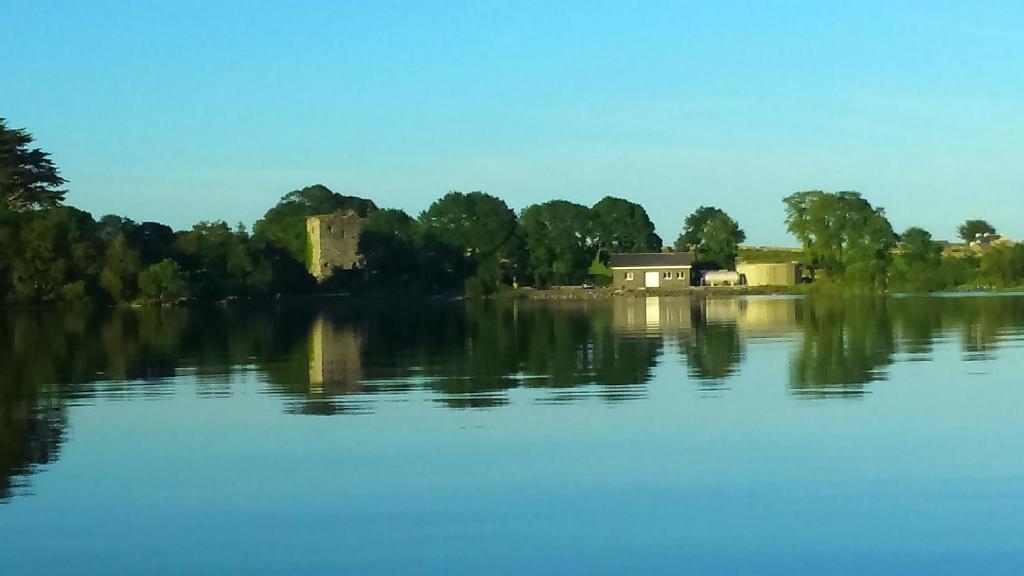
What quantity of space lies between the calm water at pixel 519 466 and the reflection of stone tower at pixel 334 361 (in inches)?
7.9

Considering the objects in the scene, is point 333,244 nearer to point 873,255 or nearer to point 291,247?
point 291,247

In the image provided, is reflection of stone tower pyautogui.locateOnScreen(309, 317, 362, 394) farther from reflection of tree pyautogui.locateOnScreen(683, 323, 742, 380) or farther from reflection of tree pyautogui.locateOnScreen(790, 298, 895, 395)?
reflection of tree pyautogui.locateOnScreen(790, 298, 895, 395)

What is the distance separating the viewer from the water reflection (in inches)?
782

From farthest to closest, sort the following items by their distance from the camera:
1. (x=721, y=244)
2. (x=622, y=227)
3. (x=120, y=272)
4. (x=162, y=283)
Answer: (x=622, y=227) < (x=721, y=244) < (x=162, y=283) < (x=120, y=272)

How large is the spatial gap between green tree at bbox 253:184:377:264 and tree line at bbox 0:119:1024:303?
424mm

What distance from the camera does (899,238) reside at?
4080 inches

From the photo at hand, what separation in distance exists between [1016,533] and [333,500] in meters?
5.61

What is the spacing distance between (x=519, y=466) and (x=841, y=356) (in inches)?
624

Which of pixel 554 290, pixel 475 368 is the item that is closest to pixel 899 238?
pixel 554 290

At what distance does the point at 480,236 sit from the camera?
112000mm

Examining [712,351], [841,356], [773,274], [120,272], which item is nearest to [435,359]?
[712,351]

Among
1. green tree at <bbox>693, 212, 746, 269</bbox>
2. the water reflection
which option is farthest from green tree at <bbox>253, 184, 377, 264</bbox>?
the water reflection

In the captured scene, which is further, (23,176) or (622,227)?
(622,227)

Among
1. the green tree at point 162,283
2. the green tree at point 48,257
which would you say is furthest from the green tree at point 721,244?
the green tree at point 48,257
